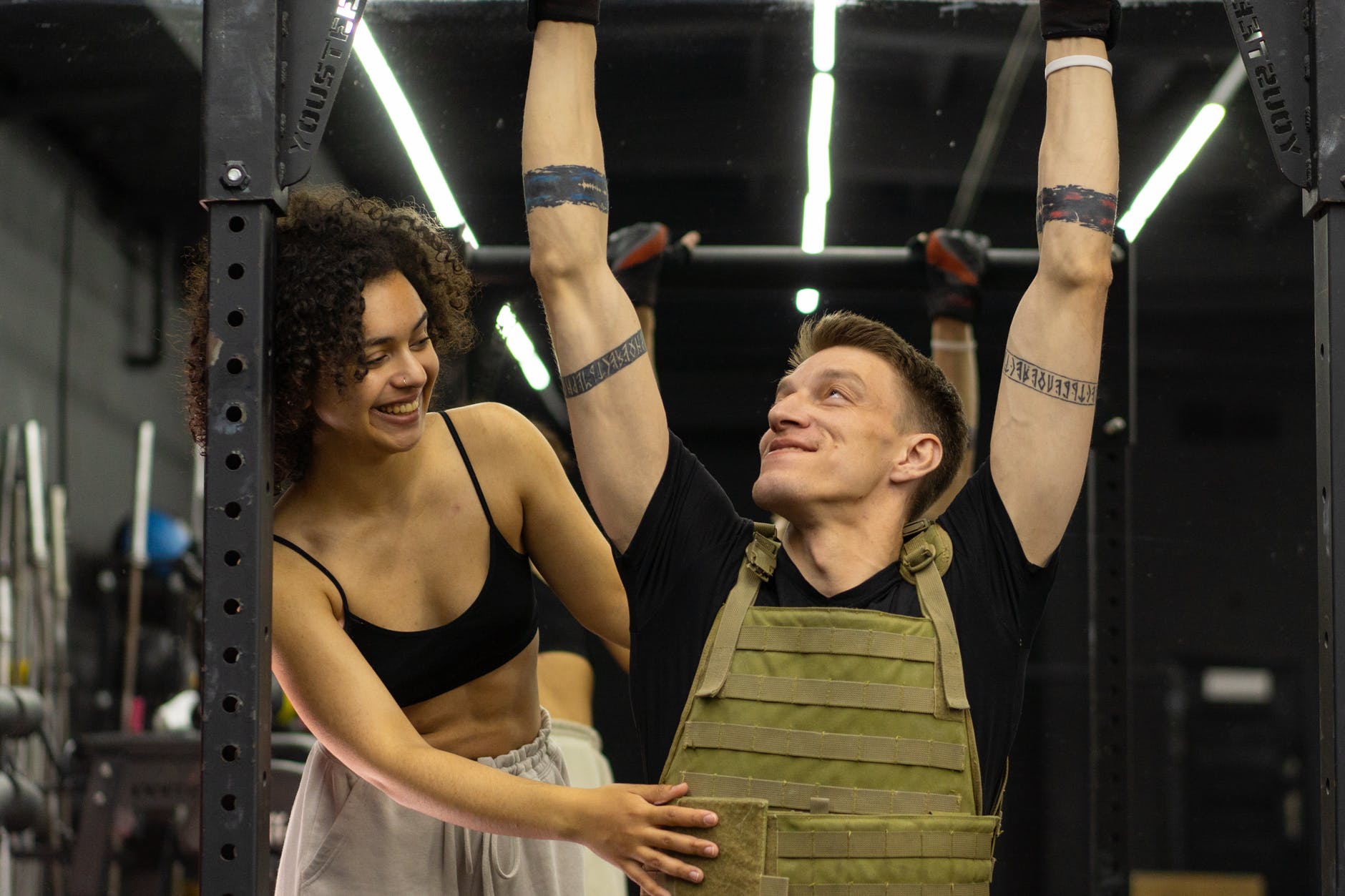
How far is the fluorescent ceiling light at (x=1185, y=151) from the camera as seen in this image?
314cm

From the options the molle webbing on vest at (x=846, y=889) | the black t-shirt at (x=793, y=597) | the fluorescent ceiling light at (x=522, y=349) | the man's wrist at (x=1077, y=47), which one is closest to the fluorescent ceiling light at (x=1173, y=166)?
the fluorescent ceiling light at (x=522, y=349)

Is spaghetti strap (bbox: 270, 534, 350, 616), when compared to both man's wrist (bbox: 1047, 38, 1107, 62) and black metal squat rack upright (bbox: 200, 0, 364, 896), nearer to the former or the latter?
black metal squat rack upright (bbox: 200, 0, 364, 896)

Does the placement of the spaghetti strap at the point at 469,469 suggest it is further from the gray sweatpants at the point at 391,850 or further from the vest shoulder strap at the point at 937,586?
the vest shoulder strap at the point at 937,586

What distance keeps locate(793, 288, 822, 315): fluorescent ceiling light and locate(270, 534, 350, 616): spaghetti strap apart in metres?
1.66

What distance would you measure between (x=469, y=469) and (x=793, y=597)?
58cm

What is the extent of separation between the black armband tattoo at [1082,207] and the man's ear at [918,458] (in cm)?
34

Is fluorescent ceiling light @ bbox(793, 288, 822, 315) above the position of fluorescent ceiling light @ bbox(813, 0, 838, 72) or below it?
below

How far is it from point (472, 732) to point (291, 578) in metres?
0.38

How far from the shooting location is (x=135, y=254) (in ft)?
11.9

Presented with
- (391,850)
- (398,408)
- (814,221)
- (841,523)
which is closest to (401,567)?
(398,408)

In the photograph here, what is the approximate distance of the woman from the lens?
68.2 inches

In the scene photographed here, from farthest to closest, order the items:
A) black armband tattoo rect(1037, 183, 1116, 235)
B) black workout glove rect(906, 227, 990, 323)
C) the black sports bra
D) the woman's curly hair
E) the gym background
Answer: the gym background → black workout glove rect(906, 227, 990, 323) → the black sports bra → the woman's curly hair → black armband tattoo rect(1037, 183, 1116, 235)

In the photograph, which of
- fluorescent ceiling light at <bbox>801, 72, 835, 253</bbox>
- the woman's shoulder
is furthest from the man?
fluorescent ceiling light at <bbox>801, 72, 835, 253</bbox>

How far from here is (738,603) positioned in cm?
168
